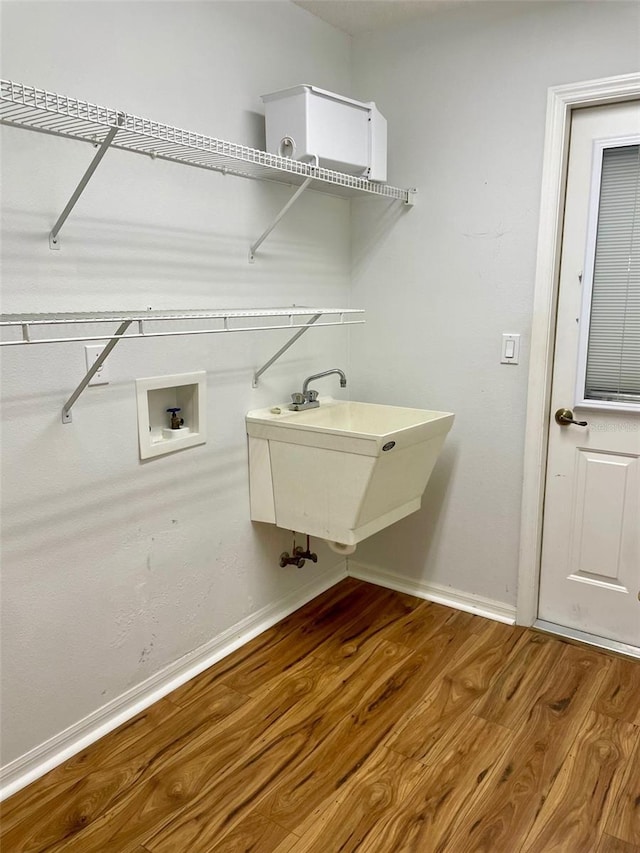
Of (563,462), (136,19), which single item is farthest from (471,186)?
(136,19)

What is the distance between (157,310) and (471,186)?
134 cm

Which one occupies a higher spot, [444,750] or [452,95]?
[452,95]

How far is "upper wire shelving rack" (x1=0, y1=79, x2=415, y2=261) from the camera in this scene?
1309 millimetres

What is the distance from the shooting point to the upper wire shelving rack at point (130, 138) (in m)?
1.31

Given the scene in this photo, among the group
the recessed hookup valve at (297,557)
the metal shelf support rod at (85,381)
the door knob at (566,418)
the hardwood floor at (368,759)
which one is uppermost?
the metal shelf support rod at (85,381)

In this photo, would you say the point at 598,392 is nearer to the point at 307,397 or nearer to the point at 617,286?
the point at 617,286

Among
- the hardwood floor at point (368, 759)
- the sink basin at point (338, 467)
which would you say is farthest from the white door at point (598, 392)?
the sink basin at point (338, 467)

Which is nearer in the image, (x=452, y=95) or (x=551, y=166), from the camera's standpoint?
(x=551, y=166)

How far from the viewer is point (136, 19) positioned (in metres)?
1.79

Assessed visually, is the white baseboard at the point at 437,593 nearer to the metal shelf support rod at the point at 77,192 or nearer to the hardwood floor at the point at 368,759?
the hardwood floor at the point at 368,759

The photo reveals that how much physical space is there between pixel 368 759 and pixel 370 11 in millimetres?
2633

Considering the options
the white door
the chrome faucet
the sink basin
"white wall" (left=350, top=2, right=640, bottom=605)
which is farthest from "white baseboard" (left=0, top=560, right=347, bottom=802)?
the white door

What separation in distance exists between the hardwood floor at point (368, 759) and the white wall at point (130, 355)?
0.22m

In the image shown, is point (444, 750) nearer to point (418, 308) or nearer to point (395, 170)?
point (418, 308)
